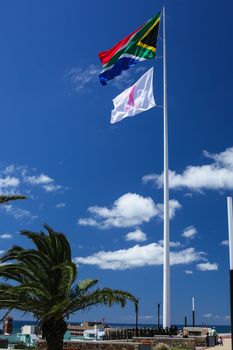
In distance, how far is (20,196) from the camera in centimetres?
1783

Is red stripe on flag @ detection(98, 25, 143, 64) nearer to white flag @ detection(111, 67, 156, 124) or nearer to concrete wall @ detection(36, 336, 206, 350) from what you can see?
white flag @ detection(111, 67, 156, 124)

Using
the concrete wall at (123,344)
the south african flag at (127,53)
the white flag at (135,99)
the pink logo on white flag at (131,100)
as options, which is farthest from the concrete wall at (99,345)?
the south african flag at (127,53)

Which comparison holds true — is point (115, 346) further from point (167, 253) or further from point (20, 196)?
point (20, 196)

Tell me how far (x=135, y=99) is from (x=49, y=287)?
58.6 feet

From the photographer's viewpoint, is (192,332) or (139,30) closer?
(139,30)

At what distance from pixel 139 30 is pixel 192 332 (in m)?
24.0

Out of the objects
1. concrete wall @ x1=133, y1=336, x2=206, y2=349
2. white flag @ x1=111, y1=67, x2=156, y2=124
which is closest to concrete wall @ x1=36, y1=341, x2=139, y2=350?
concrete wall @ x1=133, y1=336, x2=206, y2=349

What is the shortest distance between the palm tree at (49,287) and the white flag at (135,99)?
1532cm

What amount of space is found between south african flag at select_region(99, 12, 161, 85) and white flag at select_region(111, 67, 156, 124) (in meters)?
1.26

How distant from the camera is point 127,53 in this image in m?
37.0

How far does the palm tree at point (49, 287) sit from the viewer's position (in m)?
21.3

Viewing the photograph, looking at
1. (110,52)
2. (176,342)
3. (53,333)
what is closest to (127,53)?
(110,52)

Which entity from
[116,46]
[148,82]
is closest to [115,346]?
[148,82]

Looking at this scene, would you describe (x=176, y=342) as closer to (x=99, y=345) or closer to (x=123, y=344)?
(x=123, y=344)
